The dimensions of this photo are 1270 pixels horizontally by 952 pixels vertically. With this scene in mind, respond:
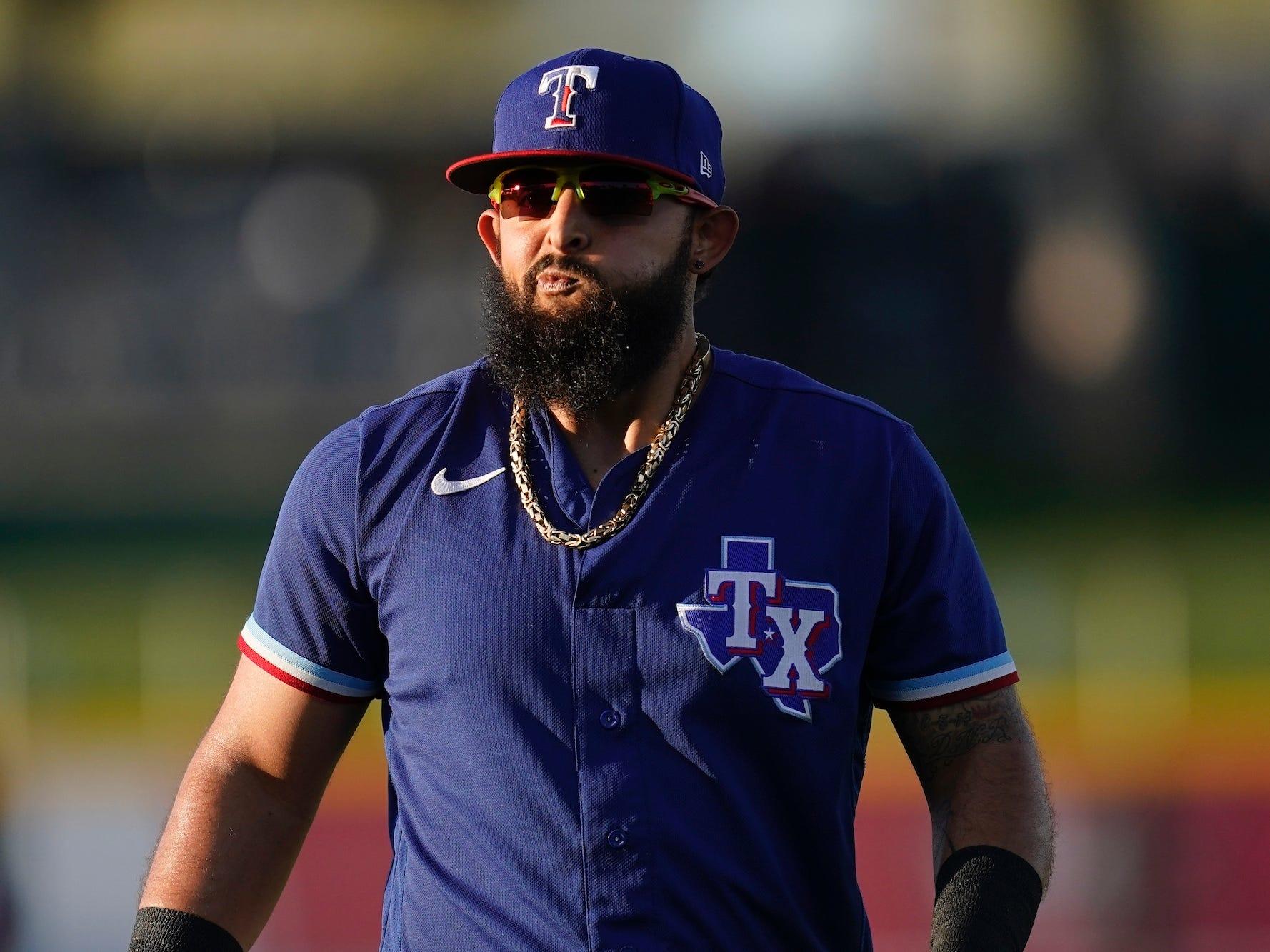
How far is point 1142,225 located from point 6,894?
50.5ft

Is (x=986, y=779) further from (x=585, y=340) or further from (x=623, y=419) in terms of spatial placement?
(x=585, y=340)

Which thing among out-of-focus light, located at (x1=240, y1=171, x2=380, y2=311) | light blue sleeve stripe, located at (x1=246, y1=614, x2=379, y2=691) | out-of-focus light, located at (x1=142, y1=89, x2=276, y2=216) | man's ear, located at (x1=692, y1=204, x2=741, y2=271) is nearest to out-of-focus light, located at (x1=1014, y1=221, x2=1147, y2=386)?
out-of-focus light, located at (x1=240, y1=171, x2=380, y2=311)

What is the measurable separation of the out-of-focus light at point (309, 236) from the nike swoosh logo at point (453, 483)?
16696 mm

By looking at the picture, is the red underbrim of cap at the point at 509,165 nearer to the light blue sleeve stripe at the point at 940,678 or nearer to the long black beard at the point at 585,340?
the long black beard at the point at 585,340

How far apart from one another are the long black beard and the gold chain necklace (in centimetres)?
6

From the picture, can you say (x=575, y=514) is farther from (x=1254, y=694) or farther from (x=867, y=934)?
(x=1254, y=694)

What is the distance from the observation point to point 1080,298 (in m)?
19.3

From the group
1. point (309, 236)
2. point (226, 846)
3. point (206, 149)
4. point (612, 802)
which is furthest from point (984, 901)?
point (206, 149)

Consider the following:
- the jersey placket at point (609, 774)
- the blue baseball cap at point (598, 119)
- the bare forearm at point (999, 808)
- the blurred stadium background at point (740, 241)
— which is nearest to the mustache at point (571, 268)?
the blue baseball cap at point (598, 119)

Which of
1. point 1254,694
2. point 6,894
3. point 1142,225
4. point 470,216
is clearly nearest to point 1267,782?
point 1254,694

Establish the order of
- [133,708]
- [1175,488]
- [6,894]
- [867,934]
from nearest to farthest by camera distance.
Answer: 1. [867,934]
2. [6,894]
3. [133,708]
4. [1175,488]

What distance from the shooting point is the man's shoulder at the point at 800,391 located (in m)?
2.66

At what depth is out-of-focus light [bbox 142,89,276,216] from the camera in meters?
19.0

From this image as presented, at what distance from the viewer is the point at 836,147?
63.2ft
